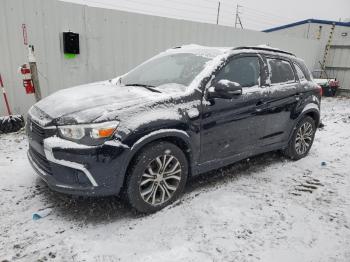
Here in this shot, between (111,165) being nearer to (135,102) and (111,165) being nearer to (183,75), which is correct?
(135,102)

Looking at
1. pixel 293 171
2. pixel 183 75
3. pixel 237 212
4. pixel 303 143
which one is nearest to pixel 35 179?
pixel 183 75

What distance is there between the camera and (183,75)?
378 centimetres

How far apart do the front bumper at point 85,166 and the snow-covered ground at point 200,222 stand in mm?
419

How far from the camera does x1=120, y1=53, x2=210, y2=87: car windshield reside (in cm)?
375

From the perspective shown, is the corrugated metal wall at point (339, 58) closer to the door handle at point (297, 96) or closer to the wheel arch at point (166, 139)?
the door handle at point (297, 96)

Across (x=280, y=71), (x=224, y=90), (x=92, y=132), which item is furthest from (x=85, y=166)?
(x=280, y=71)

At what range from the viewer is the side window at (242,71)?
149 inches

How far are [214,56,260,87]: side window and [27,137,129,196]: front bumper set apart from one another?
155 cm

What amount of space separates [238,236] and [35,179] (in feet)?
8.73

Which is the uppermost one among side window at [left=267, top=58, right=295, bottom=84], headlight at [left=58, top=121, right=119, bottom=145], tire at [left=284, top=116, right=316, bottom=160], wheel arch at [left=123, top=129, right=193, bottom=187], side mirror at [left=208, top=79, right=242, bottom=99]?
side window at [left=267, top=58, right=295, bottom=84]

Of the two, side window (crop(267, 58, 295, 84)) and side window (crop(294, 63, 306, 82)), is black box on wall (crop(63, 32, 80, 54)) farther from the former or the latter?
side window (crop(294, 63, 306, 82))

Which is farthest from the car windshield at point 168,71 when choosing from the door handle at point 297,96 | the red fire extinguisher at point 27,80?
the red fire extinguisher at point 27,80

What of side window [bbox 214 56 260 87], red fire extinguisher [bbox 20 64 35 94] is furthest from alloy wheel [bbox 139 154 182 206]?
red fire extinguisher [bbox 20 64 35 94]

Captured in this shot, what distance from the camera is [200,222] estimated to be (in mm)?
3176
